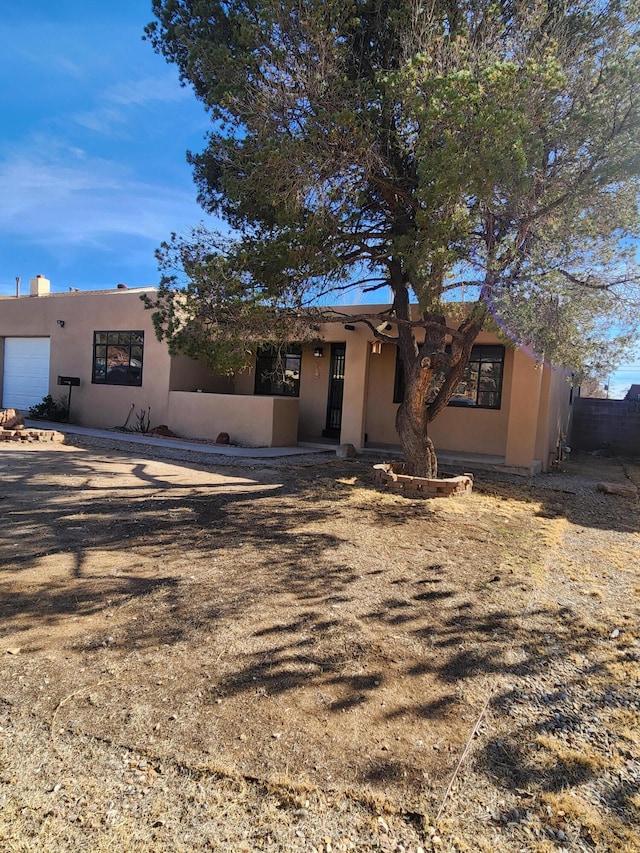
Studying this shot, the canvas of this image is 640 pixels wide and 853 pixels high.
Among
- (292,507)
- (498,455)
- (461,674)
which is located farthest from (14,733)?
(498,455)

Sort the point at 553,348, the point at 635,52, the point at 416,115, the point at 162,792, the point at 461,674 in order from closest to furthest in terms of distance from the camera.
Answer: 1. the point at 162,792
2. the point at 461,674
3. the point at 416,115
4. the point at 635,52
5. the point at 553,348

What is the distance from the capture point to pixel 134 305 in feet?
50.6

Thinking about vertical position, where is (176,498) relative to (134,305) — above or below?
below

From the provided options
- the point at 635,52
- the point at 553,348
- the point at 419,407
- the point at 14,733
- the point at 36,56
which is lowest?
the point at 14,733

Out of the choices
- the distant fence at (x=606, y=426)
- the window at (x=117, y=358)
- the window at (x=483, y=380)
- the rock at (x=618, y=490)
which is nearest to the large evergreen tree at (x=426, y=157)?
the rock at (x=618, y=490)

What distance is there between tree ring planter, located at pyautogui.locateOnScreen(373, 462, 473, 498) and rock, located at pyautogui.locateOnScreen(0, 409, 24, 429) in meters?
9.51

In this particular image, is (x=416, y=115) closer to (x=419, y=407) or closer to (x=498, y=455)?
(x=419, y=407)

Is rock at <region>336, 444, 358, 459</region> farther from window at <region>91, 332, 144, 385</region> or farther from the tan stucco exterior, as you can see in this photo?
window at <region>91, 332, 144, 385</region>

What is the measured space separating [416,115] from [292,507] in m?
4.69

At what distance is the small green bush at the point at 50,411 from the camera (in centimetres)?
1691

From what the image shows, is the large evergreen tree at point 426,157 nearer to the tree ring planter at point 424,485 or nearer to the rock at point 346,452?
the tree ring planter at point 424,485

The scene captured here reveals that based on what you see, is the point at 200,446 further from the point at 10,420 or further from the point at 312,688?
the point at 312,688

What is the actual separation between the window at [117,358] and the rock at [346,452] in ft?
21.7

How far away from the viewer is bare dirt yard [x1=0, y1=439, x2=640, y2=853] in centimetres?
213
